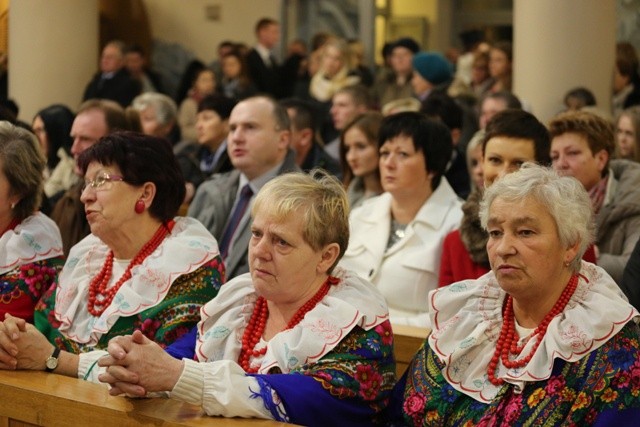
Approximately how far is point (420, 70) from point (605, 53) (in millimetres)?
1853

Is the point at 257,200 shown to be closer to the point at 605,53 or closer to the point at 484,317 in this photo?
the point at 484,317

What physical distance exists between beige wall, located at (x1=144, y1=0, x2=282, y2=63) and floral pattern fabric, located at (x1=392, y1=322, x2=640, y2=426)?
9.91 metres

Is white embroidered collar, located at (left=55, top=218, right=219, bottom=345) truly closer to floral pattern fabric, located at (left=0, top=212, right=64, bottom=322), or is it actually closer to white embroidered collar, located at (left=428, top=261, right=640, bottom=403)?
floral pattern fabric, located at (left=0, top=212, right=64, bottom=322)

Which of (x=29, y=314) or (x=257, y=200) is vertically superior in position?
(x=257, y=200)

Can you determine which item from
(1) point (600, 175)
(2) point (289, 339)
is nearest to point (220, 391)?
(2) point (289, 339)

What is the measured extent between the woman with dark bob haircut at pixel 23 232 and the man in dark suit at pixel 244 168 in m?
1.43

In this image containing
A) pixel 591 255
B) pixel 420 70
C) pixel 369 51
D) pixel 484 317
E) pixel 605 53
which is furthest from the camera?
pixel 369 51

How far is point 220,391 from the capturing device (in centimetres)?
294

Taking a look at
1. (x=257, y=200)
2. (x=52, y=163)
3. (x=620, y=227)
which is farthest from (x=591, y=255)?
(x=52, y=163)

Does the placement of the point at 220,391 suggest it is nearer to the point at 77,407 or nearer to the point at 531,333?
the point at 77,407

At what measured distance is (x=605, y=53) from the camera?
24.6ft

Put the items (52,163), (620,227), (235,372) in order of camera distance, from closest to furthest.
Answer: (235,372)
(620,227)
(52,163)

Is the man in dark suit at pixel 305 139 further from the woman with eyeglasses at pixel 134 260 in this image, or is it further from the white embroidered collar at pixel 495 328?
the white embroidered collar at pixel 495 328

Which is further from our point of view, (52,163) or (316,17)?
(316,17)
